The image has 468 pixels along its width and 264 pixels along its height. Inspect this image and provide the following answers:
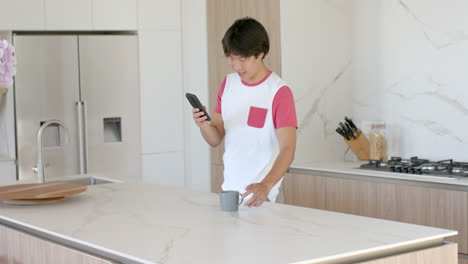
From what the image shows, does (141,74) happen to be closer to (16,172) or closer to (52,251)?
(16,172)

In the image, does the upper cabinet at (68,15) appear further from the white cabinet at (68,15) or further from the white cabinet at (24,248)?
the white cabinet at (24,248)

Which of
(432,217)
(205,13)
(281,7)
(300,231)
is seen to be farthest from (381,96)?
(300,231)

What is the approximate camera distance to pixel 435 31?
3908 millimetres

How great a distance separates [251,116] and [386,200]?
3.59 feet

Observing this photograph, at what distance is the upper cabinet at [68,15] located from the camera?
4770 mm

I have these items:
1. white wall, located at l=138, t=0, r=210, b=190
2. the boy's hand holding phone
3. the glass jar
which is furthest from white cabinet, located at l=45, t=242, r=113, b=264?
white wall, located at l=138, t=0, r=210, b=190

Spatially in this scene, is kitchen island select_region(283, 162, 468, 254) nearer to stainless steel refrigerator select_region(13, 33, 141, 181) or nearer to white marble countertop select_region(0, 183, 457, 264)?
white marble countertop select_region(0, 183, 457, 264)

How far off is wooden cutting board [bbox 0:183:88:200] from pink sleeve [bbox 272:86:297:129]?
0.86 m

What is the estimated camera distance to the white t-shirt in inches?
110

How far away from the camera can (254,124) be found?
282 cm

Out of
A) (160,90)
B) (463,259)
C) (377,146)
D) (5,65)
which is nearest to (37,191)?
(5,65)

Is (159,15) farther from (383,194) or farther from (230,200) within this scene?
(230,200)

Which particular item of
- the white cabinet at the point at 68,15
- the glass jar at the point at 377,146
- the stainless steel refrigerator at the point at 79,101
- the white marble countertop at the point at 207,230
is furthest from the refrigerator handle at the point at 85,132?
the white marble countertop at the point at 207,230

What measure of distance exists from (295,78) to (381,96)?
0.57 meters
